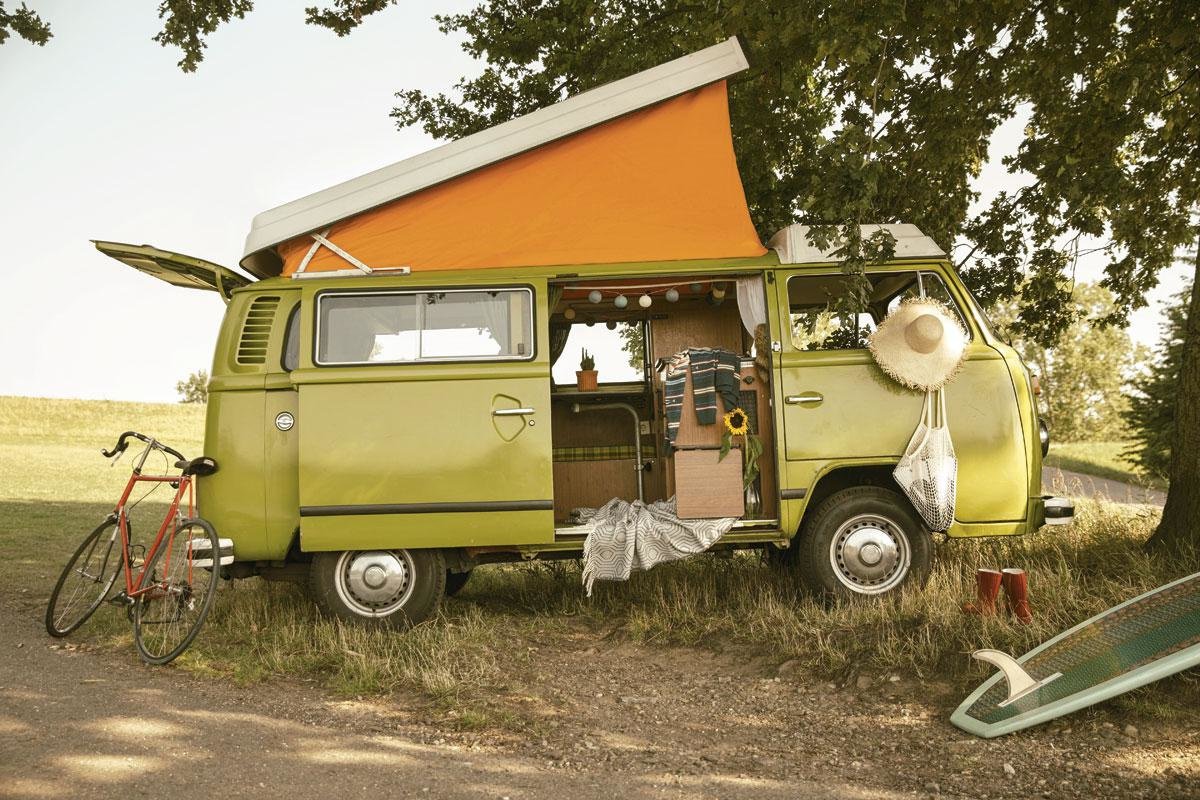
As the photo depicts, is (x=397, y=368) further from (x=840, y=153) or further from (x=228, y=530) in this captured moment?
(x=840, y=153)

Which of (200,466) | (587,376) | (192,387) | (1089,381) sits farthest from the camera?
(192,387)

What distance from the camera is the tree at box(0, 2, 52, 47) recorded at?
10.7 metres

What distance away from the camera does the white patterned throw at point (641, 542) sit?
22.7 feet

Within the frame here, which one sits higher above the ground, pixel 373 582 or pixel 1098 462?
pixel 1098 462

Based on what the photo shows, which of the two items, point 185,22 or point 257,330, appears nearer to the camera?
point 257,330

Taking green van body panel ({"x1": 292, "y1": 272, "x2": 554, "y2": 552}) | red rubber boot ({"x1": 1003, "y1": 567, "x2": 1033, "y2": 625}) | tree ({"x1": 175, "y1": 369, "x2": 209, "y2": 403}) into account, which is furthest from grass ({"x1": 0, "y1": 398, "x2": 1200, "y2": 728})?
tree ({"x1": 175, "y1": 369, "x2": 209, "y2": 403})

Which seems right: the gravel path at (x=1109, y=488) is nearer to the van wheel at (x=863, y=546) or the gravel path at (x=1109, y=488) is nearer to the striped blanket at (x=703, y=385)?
the van wheel at (x=863, y=546)

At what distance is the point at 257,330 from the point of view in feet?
23.0

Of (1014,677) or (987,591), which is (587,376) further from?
(1014,677)

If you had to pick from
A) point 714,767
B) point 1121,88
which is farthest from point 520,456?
point 1121,88

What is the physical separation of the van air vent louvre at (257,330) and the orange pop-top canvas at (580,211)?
303mm

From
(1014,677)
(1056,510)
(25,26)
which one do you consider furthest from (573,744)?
(25,26)

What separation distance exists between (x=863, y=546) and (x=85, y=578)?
5.35 metres

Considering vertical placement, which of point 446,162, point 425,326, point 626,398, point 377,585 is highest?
point 446,162
